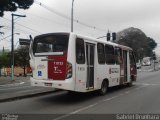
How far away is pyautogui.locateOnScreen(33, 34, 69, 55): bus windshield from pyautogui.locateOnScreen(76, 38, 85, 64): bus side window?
54 cm

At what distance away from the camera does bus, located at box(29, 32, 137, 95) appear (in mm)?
13797

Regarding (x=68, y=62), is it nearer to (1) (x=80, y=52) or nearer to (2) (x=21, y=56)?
(1) (x=80, y=52)

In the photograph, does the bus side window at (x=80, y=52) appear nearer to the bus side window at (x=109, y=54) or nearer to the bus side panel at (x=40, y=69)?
the bus side panel at (x=40, y=69)

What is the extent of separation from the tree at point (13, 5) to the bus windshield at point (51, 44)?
Answer: 56.0 ft

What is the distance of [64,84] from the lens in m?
13.6

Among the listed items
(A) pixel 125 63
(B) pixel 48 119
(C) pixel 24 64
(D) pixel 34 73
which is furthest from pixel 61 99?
(C) pixel 24 64

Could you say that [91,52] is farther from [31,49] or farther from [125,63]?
[125,63]

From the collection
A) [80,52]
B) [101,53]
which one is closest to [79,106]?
[80,52]

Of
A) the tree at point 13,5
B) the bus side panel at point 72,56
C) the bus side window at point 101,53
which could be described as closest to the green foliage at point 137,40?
the tree at point 13,5

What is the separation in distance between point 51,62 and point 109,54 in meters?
4.80

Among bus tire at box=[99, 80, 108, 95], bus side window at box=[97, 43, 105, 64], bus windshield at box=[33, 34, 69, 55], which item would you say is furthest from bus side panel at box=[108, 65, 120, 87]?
bus windshield at box=[33, 34, 69, 55]

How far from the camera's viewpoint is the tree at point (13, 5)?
31.2 metres

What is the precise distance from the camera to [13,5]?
3253 centimetres

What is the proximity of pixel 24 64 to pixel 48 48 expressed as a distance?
64218 millimetres
